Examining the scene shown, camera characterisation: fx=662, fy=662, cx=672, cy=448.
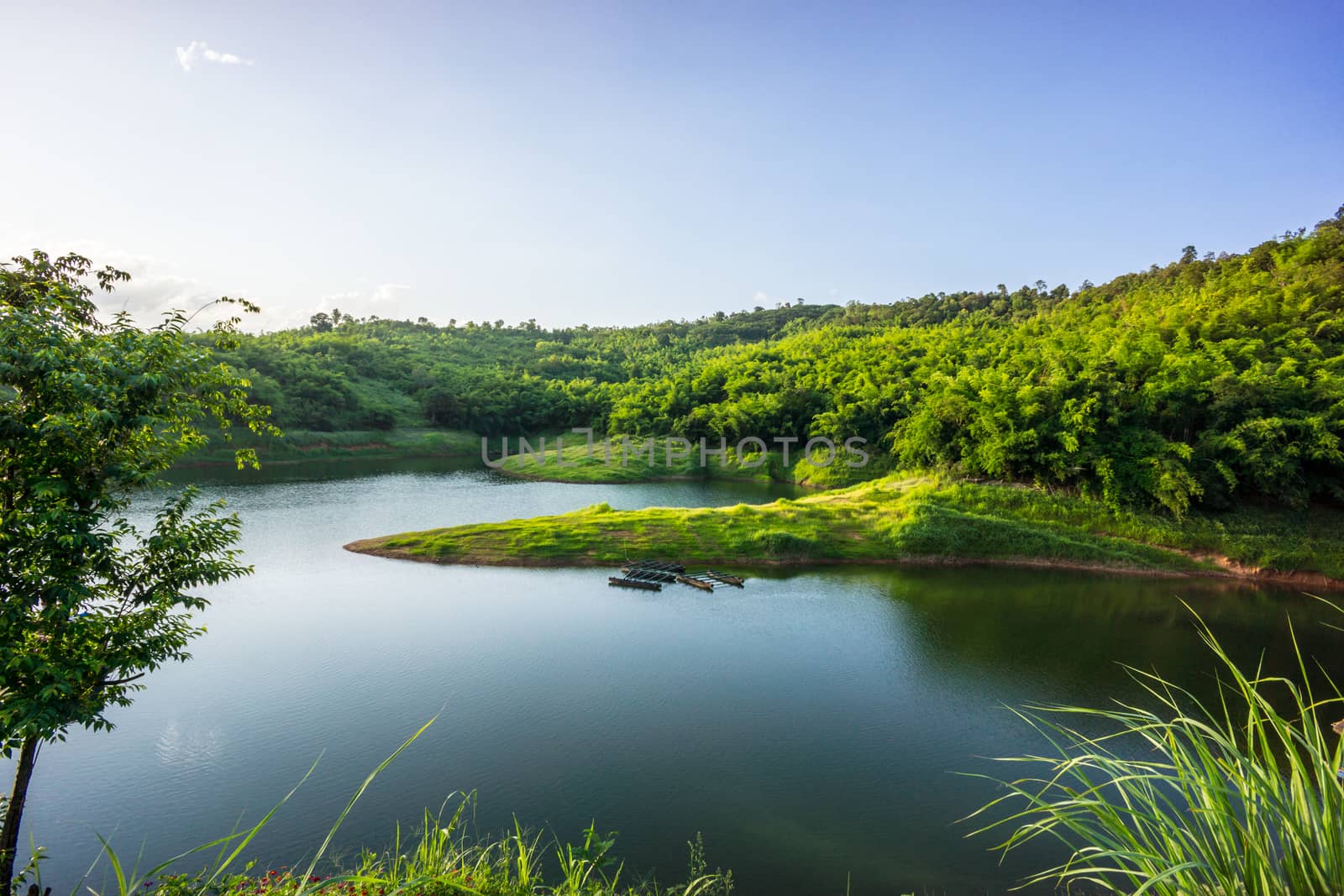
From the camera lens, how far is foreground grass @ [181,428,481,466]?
6225cm

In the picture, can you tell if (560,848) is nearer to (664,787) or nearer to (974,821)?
(664,787)

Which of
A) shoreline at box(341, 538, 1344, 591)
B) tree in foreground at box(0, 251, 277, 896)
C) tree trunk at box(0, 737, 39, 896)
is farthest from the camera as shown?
shoreline at box(341, 538, 1344, 591)

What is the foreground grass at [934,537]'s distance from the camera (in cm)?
3061

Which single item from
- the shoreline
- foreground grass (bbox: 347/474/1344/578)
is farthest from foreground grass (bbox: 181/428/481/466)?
foreground grass (bbox: 347/474/1344/578)

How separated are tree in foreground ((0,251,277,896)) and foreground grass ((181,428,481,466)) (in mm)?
58661

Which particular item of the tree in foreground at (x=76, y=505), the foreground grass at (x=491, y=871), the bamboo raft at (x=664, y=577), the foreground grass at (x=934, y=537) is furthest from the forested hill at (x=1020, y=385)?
the tree in foreground at (x=76, y=505)

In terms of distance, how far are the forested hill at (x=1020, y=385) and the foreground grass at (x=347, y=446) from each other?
10.5 feet

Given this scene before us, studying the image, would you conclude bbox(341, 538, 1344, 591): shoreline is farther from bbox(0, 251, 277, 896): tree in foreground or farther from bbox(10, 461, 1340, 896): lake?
bbox(0, 251, 277, 896): tree in foreground

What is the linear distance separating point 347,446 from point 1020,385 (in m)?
65.2

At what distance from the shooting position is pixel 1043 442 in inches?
1341

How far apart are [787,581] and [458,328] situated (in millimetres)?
146404

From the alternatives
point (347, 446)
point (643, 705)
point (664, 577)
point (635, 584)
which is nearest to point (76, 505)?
point (643, 705)

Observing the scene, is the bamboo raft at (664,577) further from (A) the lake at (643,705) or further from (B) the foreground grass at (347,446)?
(B) the foreground grass at (347,446)

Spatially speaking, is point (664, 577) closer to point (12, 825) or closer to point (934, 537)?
point (934, 537)
